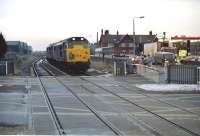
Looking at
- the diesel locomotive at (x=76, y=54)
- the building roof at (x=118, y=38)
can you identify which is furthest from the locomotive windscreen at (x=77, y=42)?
the building roof at (x=118, y=38)

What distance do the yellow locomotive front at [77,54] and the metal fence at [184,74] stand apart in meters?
17.1

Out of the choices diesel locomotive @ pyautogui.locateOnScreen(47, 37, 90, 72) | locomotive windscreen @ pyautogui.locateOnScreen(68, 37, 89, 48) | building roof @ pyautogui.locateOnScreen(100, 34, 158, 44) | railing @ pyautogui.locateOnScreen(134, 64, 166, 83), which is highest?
building roof @ pyautogui.locateOnScreen(100, 34, 158, 44)

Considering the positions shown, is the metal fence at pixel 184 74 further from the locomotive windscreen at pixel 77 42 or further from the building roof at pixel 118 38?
the building roof at pixel 118 38

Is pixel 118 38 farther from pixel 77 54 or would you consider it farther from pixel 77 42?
pixel 77 54

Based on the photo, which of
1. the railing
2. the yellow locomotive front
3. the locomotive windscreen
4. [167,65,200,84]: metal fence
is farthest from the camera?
the locomotive windscreen

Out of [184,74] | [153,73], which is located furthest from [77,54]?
[184,74]

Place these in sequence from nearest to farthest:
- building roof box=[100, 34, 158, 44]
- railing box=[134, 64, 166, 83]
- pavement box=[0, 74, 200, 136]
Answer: pavement box=[0, 74, 200, 136] < railing box=[134, 64, 166, 83] < building roof box=[100, 34, 158, 44]

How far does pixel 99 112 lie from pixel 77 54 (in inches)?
1243

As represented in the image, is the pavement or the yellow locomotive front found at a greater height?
the yellow locomotive front

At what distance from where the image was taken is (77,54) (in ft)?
159

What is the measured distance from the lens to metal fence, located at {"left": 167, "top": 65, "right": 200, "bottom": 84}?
30859mm

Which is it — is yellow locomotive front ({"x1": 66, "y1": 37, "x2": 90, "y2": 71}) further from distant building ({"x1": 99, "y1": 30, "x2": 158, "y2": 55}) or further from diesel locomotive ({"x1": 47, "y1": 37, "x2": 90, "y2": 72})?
distant building ({"x1": 99, "y1": 30, "x2": 158, "y2": 55})

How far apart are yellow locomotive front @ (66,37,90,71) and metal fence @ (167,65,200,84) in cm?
1715

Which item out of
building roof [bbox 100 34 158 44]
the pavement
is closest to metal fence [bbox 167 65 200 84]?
the pavement
